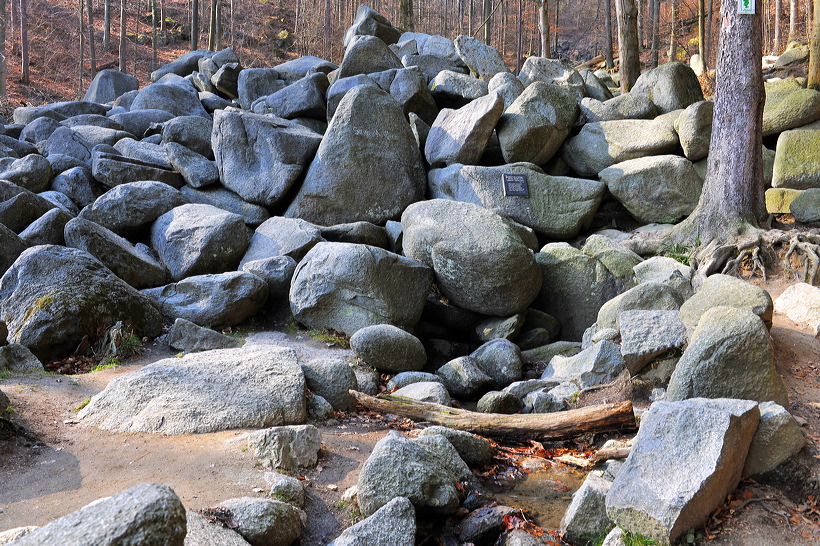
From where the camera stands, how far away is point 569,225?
1228 centimetres

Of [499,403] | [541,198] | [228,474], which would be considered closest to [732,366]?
[499,403]

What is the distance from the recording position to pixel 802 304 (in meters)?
7.89

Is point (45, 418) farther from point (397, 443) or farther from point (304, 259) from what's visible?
point (304, 259)

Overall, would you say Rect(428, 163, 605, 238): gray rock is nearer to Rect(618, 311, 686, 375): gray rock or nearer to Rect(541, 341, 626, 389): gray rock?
Rect(541, 341, 626, 389): gray rock

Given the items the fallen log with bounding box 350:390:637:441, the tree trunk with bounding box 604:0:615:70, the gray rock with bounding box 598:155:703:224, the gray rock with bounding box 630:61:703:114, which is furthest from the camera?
the tree trunk with bounding box 604:0:615:70

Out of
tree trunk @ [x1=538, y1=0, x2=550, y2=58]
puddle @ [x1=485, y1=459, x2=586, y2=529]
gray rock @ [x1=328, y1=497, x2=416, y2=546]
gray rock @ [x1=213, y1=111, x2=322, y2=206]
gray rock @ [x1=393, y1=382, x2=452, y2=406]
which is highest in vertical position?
tree trunk @ [x1=538, y1=0, x2=550, y2=58]

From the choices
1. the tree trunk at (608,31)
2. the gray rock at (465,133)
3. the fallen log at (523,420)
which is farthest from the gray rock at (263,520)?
the tree trunk at (608,31)

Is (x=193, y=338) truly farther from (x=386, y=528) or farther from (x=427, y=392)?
(x=386, y=528)

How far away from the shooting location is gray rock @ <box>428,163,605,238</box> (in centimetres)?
1227

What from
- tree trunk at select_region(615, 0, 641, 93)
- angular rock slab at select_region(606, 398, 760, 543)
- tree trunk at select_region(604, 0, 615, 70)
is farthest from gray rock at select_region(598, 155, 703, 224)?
tree trunk at select_region(604, 0, 615, 70)

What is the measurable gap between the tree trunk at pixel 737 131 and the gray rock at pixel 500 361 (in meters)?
3.67

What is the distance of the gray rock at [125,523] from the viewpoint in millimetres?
2506

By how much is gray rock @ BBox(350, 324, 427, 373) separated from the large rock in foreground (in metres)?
3.04

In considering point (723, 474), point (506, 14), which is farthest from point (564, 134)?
point (506, 14)
